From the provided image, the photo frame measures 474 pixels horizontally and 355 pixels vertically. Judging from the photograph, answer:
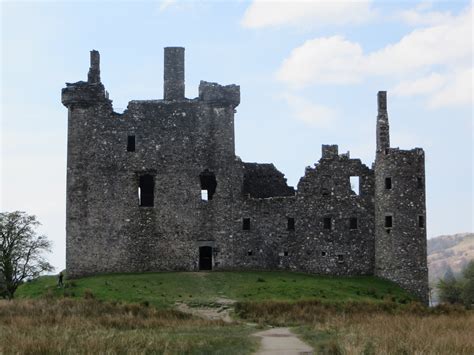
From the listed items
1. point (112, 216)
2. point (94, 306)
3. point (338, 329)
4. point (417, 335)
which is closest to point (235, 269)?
point (112, 216)

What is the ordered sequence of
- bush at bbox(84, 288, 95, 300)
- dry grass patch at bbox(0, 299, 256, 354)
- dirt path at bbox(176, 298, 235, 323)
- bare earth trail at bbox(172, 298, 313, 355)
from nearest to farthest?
dry grass patch at bbox(0, 299, 256, 354) → bare earth trail at bbox(172, 298, 313, 355) → dirt path at bbox(176, 298, 235, 323) → bush at bbox(84, 288, 95, 300)

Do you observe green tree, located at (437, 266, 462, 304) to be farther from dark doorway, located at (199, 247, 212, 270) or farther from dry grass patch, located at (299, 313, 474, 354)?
dry grass patch, located at (299, 313, 474, 354)

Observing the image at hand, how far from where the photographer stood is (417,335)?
2408cm

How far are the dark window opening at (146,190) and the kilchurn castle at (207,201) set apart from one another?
0.22ft

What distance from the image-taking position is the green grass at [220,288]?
4266 centimetres

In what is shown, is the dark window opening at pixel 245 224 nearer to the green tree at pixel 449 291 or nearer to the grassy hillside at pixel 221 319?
the grassy hillside at pixel 221 319

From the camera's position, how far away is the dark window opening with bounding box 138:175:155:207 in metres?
51.2

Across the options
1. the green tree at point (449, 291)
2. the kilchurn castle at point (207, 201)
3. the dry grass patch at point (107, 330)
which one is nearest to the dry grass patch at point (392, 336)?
the dry grass patch at point (107, 330)

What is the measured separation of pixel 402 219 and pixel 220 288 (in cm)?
1184

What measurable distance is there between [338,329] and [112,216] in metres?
23.4

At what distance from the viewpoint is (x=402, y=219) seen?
49.8 metres

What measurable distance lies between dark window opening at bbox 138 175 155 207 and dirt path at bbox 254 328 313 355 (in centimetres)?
2072

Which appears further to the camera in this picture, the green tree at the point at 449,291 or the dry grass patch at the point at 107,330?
the green tree at the point at 449,291

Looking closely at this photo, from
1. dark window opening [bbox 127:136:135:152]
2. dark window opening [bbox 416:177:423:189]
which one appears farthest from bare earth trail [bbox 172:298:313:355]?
dark window opening [bbox 416:177:423:189]
